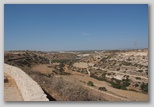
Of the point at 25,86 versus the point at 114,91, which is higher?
the point at 25,86

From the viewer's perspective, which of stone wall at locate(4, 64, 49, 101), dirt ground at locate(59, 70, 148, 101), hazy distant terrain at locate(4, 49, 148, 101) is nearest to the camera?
stone wall at locate(4, 64, 49, 101)

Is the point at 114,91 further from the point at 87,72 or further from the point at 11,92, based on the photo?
the point at 11,92

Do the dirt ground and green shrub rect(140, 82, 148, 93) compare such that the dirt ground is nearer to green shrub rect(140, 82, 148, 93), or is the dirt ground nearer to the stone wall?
green shrub rect(140, 82, 148, 93)

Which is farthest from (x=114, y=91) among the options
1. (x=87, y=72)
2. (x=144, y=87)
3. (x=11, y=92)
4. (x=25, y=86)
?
(x=11, y=92)

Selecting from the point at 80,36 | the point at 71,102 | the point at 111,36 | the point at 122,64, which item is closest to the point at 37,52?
the point at 80,36

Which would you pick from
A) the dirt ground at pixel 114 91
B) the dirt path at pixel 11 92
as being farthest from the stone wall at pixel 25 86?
the dirt ground at pixel 114 91

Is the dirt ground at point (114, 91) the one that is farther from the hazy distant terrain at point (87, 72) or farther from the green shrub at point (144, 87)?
the green shrub at point (144, 87)

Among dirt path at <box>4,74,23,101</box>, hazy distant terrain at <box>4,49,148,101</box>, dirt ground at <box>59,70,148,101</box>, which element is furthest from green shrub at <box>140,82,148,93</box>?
dirt path at <box>4,74,23,101</box>

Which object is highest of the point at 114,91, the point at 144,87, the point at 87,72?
the point at 87,72

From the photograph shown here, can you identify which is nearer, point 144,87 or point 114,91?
point 144,87
